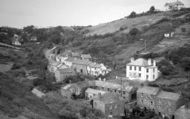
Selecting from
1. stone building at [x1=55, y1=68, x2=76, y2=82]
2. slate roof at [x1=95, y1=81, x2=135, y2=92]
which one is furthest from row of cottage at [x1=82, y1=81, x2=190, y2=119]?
stone building at [x1=55, y1=68, x2=76, y2=82]

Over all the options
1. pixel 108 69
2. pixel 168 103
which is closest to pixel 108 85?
pixel 108 69

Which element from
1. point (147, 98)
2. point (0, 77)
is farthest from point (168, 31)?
point (0, 77)

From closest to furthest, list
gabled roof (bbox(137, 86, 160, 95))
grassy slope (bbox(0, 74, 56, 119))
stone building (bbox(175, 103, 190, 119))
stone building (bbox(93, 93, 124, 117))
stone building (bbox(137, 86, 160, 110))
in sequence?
grassy slope (bbox(0, 74, 56, 119))
stone building (bbox(175, 103, 190, 119))
stone building (bbox(93, 93, 124, 117))
stone building (bbox(137, 86, 160, 110))
gabled roof (bbox(137, 86, 160, 95))

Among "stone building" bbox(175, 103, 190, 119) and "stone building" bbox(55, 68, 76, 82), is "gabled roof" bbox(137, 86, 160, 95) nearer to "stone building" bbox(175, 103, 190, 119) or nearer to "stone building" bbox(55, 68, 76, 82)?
"stone building" bbox(175, 103, 190, 119)

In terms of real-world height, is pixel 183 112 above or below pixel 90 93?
below

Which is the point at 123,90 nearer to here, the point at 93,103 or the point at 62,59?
the point at 93,103

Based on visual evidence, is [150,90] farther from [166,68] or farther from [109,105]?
[166,68]
